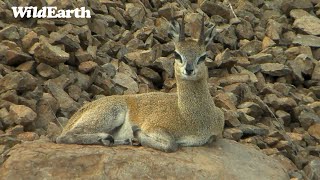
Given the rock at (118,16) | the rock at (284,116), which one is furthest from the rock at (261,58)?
the rock at (118,16)

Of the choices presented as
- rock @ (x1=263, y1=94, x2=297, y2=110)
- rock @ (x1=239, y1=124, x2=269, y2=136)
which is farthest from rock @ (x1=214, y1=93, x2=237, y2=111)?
rock @ (x1=263, y1=94, x2=297, y2=110)

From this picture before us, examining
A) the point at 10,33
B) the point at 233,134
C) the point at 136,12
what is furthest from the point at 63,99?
the point at 136,12

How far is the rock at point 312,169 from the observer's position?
13.7 metres

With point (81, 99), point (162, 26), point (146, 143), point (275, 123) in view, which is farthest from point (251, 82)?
point (146, 143)

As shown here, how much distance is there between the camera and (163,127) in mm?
12484

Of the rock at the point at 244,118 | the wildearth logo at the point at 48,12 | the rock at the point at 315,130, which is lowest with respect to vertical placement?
the rock at the point at 315,130

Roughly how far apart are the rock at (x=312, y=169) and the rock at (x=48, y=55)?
14.6 feet

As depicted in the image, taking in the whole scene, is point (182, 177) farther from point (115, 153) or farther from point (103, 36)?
point (103, 36)

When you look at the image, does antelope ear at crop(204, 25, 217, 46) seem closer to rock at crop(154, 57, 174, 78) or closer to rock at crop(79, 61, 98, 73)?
rock at crop(79, 61, 98, 73)

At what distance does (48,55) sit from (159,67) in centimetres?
235

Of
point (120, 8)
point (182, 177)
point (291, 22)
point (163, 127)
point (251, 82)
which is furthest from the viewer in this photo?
point (291, 22)

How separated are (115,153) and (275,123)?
489 centimetres

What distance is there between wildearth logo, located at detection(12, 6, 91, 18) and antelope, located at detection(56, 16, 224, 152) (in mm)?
3785

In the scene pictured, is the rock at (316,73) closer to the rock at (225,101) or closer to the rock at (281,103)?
the rock at (281,103)
